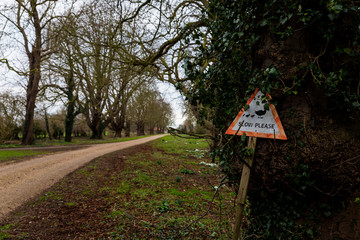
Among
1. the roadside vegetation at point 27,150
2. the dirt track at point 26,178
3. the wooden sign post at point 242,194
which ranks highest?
the wooden sign post at point 242,194

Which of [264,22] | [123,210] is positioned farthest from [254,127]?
→ [123,210]

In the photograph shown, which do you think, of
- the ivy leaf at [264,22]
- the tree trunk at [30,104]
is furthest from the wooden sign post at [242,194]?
the tree trunk at [30,104]

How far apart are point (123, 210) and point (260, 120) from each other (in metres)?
3.54

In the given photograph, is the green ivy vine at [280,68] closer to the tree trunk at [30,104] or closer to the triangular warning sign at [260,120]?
the triangular warning sign at [260,120]

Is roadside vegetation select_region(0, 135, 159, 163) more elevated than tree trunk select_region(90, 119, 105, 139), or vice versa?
tree trunk select_region(90, 119, 105, 139)

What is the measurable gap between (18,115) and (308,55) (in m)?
25.3

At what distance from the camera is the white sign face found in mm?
1808

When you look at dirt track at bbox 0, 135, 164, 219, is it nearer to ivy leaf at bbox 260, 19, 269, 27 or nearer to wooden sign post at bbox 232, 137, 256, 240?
wooden sign post at bbox 232, 137, 256, 240

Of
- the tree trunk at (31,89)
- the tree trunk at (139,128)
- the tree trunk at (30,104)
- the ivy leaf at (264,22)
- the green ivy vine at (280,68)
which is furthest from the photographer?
the tree trunk at (139,128)

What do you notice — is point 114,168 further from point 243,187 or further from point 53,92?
point 53,92

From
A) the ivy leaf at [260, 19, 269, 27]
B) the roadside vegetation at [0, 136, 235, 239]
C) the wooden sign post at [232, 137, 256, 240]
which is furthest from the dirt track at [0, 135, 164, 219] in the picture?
the ivy leaf at [260, 19, 269, 27]

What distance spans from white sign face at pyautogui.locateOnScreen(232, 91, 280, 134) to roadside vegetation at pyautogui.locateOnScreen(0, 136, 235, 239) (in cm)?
79

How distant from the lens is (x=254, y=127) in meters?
1.87

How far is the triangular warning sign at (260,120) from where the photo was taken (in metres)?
1.78
